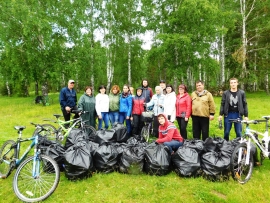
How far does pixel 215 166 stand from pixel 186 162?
0.49m

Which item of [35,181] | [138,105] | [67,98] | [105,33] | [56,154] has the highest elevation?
[105,33]

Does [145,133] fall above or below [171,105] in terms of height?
below

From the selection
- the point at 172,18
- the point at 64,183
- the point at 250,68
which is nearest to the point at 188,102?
the point at 64,183

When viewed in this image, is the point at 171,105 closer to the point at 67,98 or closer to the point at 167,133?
the point at 167,133

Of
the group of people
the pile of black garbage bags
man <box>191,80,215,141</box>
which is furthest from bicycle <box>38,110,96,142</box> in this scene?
man <box>191,80,215,141</box>

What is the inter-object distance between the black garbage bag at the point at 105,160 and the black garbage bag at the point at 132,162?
15cm

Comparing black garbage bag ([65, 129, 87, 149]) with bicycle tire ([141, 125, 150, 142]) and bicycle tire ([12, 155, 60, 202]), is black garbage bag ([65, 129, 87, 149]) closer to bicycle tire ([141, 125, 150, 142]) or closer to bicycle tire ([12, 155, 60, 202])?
bicycle tire ([12, 155, 60, 202])

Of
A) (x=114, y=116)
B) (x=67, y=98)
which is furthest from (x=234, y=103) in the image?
(x=67, y=98)

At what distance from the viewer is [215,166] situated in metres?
3.59

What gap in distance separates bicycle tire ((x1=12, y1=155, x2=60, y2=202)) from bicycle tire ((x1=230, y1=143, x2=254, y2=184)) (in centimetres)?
284

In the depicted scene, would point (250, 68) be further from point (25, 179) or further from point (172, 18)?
point (25, 179)

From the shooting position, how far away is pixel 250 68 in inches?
723

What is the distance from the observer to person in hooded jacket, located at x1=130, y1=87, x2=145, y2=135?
5.96m

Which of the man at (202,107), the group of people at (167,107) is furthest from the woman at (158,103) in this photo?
the man at (202,107)
